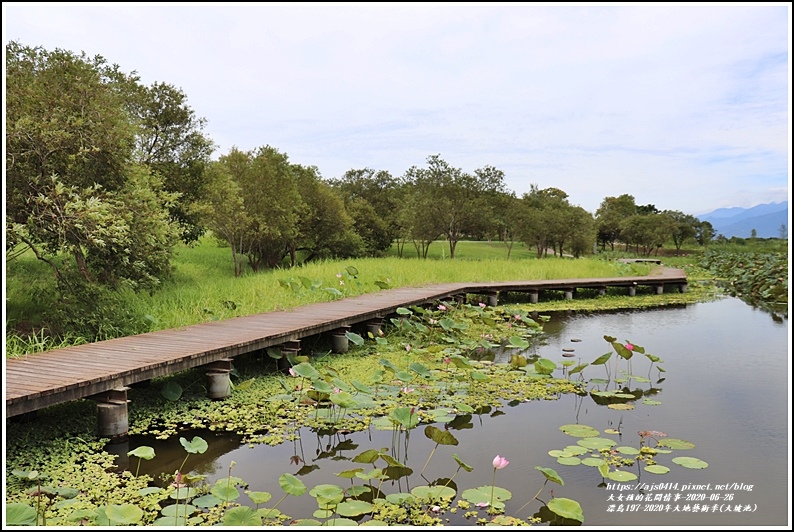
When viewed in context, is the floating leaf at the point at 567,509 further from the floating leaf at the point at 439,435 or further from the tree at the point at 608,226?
the tree at the point at 608,226

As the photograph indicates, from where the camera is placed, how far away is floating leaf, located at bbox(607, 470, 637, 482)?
13.5 ft

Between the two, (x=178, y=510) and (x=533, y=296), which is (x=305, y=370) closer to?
(x=178, y=510)

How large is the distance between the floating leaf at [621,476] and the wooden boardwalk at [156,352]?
12.4 ft

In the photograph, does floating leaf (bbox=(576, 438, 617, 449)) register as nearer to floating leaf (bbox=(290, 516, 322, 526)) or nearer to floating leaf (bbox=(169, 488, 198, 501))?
floating leaf (bbox=(290, 516, 322, 526))

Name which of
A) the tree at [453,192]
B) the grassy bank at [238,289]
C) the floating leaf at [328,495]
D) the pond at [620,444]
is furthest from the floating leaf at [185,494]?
the tree at [453,192]

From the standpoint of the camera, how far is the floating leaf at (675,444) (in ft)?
15.6

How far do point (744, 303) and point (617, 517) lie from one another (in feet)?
42.7

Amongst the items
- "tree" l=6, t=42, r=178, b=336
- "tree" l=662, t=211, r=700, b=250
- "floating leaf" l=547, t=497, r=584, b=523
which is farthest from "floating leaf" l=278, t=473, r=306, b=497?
"tree" l=662, t=211, r=700, b=250

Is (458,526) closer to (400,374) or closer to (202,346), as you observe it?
(400,374)

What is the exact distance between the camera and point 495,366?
7.49 m

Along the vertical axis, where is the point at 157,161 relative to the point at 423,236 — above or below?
above

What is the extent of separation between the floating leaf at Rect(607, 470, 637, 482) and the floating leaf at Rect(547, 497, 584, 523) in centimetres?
77

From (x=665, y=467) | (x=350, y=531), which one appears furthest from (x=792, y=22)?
(x=350, y=531)

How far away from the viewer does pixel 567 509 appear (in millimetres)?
3420
